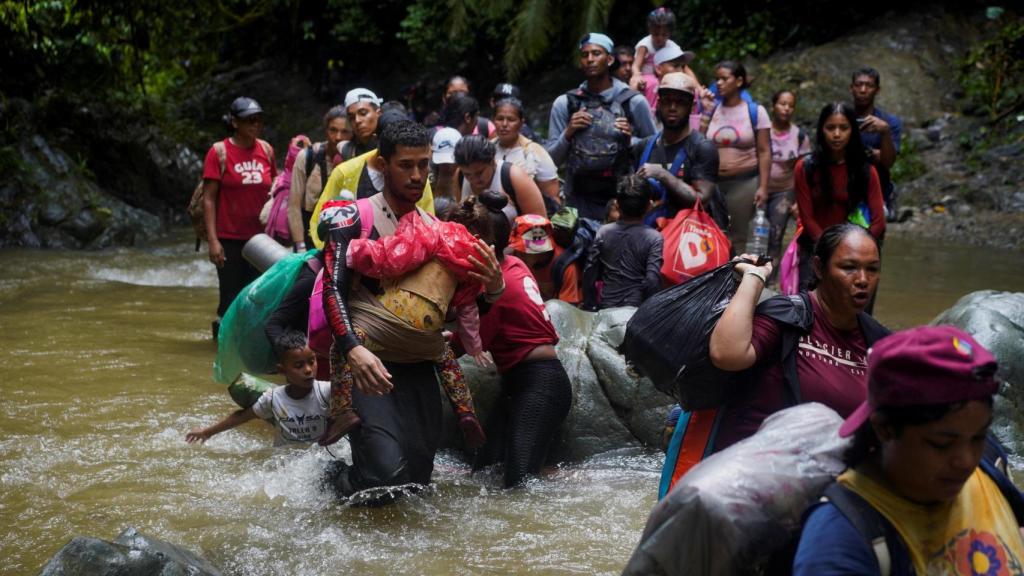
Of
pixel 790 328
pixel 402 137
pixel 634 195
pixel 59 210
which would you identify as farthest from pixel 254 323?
pixel 59 210

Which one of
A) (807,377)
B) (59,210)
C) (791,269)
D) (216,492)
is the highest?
(807,377)

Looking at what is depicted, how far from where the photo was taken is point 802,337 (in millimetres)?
3574

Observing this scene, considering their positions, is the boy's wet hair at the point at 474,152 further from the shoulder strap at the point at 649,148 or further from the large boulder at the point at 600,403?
the shoulder strap at the point at 649,148

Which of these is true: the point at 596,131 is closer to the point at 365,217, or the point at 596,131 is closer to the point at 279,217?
the point at 279,217

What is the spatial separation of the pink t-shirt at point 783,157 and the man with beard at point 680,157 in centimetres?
167

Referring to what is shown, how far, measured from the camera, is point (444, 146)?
717cm

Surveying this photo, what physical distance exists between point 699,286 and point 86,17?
10268 millimetres

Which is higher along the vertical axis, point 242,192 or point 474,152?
point 474,152

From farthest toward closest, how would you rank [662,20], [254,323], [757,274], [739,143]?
[662,20], [739,143], [254,323], [757,274]

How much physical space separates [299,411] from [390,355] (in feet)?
3.52

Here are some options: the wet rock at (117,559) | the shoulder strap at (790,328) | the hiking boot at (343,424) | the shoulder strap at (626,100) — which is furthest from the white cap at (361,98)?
the shoulder strap at (790,328)

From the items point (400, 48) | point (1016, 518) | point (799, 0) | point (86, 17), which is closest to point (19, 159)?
point (86, 17)

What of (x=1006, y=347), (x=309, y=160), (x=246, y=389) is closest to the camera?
(x=246, y=389)

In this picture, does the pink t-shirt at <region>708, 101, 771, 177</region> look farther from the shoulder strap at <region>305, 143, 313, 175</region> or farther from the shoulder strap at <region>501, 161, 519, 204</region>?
the shoulder strap at <region>305, 143, 313, 175</region>
